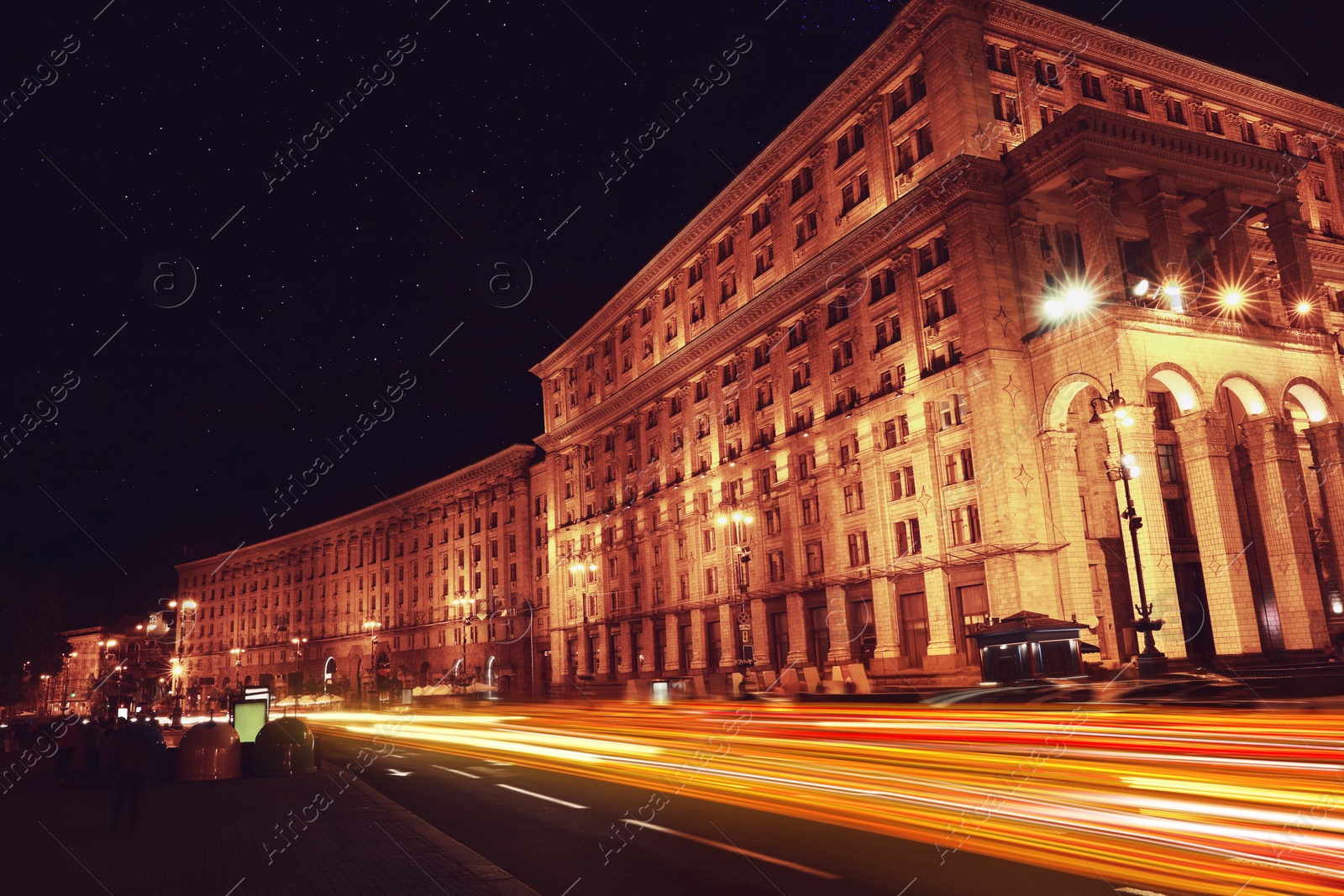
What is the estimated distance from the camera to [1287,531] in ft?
116

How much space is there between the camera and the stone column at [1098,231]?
36156mm

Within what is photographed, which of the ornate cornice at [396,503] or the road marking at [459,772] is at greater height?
the ornate cornice at [396,503]

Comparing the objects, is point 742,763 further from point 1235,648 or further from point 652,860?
point 1235,648

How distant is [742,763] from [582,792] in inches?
118

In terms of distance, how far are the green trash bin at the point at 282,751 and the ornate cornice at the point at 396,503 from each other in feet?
226

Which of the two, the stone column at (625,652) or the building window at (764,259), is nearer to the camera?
the building window at (764,259)

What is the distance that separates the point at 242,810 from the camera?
48.2ft

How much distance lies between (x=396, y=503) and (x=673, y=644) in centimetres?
5758

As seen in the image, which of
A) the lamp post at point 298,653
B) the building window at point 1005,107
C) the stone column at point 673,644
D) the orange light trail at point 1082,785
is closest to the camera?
the orange light trail at point 1082,785

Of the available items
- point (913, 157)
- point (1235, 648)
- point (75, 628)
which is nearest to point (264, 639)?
point (75, 628)

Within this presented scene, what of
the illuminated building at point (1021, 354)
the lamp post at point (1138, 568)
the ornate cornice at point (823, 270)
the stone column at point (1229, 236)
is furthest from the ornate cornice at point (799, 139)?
the lamp post at point (1138, 568)

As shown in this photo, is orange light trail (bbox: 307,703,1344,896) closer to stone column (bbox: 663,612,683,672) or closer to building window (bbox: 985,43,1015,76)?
building window (bbox: 985,43,1015,76)

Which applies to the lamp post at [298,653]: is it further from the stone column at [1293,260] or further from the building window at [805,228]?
the stone column at [1293,260]

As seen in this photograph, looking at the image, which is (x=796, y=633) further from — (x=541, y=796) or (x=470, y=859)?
(x=470, y=859)
